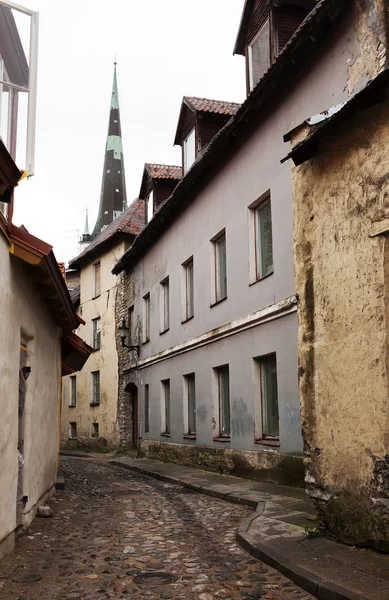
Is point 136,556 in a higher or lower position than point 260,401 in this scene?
lower

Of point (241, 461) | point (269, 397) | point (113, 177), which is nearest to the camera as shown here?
point (269, 397)

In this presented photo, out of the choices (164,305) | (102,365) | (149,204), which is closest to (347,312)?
(164,305)

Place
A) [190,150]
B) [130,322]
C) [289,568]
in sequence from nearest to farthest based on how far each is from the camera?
[289,568]
[190,150]
[130,322]

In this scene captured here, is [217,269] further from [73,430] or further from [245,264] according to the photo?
[73,430]

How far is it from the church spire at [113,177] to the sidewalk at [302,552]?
112 ft

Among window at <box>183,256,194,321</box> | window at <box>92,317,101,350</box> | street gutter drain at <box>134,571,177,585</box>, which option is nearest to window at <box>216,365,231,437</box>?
window at <box>183,256,194,321</box>

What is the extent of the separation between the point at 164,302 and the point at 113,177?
28.3 meters

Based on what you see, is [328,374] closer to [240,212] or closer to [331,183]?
[331,183]

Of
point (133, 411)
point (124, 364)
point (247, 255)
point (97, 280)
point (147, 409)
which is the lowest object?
point (133, 411)

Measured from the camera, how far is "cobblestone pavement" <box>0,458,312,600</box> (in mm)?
4863

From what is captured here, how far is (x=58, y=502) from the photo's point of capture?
9.57m

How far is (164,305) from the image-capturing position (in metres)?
18.2

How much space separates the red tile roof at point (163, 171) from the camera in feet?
63.8

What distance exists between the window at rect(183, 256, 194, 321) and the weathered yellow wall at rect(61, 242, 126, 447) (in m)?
8.56
